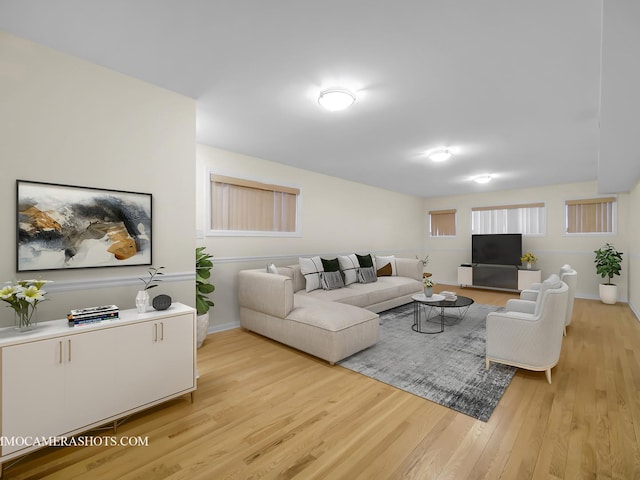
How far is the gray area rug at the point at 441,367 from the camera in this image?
2.37m

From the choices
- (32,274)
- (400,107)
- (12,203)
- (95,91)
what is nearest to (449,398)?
(400,107)

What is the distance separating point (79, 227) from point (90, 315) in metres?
0.68

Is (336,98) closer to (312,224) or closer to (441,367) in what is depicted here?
(441,367)

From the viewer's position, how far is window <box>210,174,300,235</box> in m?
4.12

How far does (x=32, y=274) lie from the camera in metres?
2.02

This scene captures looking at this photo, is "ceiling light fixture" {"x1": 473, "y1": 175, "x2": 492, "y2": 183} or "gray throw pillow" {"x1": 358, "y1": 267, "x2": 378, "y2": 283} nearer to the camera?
"gray throw pillow" {"x1": 358, "y1": 267, "x2": 378, "y2": 283}

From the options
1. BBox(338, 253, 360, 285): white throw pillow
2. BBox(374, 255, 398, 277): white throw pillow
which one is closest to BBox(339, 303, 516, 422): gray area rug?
BBox(338, 253, 360, 285): white throw pillow

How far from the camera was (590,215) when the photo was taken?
6254 millimetres

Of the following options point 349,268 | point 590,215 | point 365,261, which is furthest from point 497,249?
point 349,268

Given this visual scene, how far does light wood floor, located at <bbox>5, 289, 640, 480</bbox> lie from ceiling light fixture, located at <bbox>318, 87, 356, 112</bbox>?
245 cm

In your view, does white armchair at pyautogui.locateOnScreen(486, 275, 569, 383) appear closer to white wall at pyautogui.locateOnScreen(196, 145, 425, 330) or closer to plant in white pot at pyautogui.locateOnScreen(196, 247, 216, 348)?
plant in white pot at pyautogui.locateOnScreen(196, 247, 216, 348)

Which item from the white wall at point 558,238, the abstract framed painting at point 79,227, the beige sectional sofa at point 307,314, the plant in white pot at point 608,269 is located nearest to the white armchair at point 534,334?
the beige sectional sofa at point 307,314

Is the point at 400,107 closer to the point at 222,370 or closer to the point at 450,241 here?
the point at 222,370

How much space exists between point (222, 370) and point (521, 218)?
7.42 m
